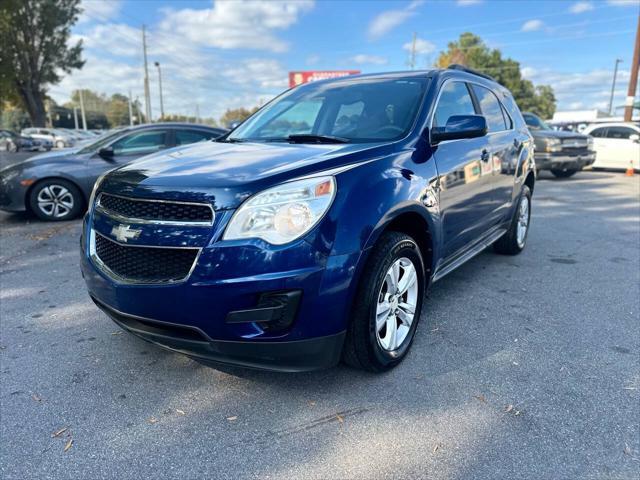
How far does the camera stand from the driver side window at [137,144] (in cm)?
716

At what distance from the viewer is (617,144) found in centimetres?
1493

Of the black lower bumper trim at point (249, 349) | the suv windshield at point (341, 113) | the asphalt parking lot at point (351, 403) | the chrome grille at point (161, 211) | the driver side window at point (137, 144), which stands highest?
the suv windshield at point (341, 113)

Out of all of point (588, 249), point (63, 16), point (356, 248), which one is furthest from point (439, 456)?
point (63, 16)

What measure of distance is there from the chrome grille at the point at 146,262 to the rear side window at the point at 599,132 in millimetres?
16994

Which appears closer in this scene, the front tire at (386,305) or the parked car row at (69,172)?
the front tire at (386,305)

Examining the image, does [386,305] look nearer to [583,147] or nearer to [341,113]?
[341,113]

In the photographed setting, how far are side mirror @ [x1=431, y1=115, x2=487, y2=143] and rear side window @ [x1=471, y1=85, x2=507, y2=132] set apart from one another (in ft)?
3.75

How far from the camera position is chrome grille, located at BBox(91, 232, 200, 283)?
2.17 metres

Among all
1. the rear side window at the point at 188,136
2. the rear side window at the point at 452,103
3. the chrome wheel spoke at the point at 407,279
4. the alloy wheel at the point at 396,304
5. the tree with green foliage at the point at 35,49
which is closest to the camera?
the alloy wheel at the point at 396,304

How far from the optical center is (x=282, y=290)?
6.93 ft

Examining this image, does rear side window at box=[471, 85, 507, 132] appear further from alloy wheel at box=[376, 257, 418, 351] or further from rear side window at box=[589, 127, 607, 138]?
rear side window at box=[589, 127, 607, 138]

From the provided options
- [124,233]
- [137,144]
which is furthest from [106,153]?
[124,233]

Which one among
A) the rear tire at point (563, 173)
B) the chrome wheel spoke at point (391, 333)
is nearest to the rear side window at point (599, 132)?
the rear tire at point (563, 173)

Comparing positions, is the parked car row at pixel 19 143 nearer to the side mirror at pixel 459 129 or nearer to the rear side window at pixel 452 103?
the rear side window at pixel 452 103
